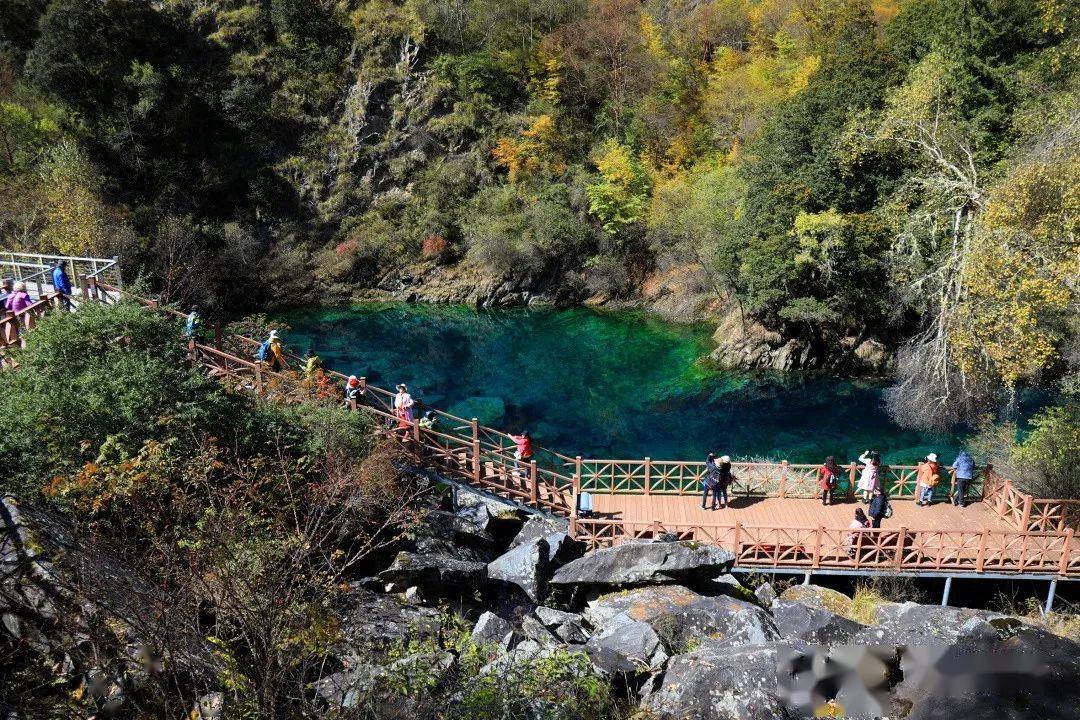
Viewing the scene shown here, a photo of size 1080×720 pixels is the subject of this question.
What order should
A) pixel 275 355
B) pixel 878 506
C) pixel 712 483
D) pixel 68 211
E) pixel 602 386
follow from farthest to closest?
pixel 602 386, pixel 68 211, pixel 275 355, pixel 712 483, pixel 878 506

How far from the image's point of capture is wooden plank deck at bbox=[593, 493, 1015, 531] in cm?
1590

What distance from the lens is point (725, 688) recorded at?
332 inches

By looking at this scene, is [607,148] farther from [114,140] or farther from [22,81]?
[22,81]

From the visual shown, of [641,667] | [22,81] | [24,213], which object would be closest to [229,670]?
[641,667]

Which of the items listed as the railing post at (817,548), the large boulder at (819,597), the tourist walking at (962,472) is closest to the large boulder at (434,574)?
the large boulder at (819,597)

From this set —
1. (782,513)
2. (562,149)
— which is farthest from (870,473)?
(562,149)

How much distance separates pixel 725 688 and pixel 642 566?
15.6 feet

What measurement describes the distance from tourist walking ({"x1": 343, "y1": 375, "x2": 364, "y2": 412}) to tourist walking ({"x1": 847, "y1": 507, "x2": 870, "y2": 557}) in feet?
34.9

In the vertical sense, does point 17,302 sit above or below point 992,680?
above

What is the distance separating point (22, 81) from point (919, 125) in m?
43.6

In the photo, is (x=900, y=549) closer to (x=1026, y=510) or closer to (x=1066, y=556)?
(x=1026, y=510)

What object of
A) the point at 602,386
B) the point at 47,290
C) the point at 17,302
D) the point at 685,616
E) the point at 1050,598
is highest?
the point at 17,302

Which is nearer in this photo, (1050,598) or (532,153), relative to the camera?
(1050,598)


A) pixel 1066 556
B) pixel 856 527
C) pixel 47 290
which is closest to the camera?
pixel 1066 556
